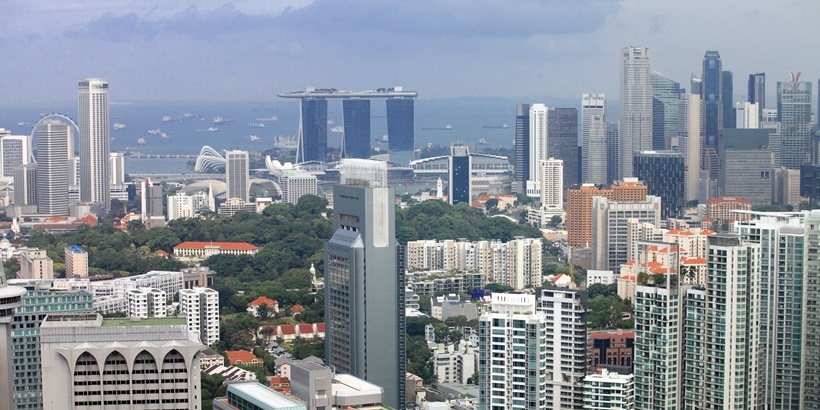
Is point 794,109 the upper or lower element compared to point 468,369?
A: upper

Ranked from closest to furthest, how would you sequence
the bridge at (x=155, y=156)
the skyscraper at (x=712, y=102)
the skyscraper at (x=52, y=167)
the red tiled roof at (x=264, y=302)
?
the red tiled roof at (x=264, y=302)
the skyscraper at (x=52, y=167)
the skyscraper at (x=712, y=102)
the bridge at (x=155, y=156)

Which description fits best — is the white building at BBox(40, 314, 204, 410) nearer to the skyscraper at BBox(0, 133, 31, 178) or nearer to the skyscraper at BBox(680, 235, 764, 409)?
the skyscraper at BBox(680, 235, 764, 409)

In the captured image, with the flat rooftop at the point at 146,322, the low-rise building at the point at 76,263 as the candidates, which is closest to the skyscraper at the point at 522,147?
the low-rise building at the point at 76,263

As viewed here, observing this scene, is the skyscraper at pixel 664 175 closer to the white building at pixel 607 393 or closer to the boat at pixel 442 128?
the boat at pixel 442 128

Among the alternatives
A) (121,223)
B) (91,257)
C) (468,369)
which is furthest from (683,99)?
(468,369)

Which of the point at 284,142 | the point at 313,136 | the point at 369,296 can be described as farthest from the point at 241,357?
the point at 284,142

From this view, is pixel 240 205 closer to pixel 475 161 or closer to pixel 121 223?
pixel 121 223
